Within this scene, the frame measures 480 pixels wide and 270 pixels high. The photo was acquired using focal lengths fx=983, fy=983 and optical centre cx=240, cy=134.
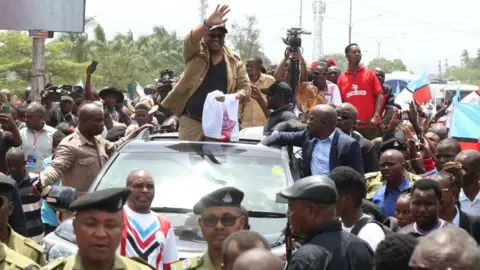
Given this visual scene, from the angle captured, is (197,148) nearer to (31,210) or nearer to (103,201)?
(31,210)

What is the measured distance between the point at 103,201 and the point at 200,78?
4837 millimetres

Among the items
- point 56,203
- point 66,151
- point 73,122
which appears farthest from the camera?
point 73,122

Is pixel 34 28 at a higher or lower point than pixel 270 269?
higher

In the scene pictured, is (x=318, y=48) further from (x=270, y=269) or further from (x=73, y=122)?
(x=270, y=269)

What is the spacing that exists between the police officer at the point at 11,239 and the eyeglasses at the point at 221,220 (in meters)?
0.94

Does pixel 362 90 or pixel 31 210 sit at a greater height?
pixel 362 90

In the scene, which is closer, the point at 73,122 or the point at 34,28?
the point at 73,122

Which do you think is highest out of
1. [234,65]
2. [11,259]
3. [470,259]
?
[234,65]

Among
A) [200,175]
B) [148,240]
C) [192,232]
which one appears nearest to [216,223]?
[148,240]

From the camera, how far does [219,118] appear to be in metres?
8.81

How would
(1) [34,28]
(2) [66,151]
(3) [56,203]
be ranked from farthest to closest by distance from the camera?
(1) [34,28] → (2) [66,151] → (3) [56,203]

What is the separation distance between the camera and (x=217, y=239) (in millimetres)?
5531

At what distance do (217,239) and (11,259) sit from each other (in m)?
1.17

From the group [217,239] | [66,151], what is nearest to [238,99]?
[66,151]
